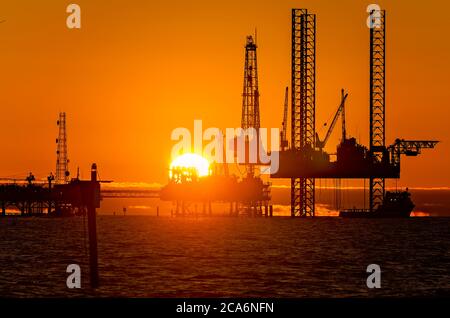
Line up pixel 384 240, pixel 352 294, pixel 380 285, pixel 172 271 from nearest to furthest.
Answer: pixel 352 294 < pixel 380 285 < pixel 172 271 < pixel 384 240

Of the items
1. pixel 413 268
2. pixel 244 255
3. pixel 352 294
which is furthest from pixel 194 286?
pixel 244 255

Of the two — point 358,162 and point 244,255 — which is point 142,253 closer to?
point 244,255

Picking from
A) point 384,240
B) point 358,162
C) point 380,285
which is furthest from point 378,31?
point 380,285

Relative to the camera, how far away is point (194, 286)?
49.4 meters

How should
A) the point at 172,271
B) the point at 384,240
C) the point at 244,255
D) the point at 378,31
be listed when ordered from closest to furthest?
the point at 172,271, the point at 244,255, the point at 384,240, the point at 378,31

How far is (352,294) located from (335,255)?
31.7 metres

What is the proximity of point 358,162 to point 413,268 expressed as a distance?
115 meters

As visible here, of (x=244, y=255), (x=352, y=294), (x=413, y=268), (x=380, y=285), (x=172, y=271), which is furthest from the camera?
(x=244, y=255)

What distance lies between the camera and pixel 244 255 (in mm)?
75938
